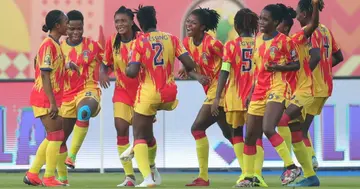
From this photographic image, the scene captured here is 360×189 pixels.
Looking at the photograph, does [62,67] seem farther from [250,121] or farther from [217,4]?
[217,4]

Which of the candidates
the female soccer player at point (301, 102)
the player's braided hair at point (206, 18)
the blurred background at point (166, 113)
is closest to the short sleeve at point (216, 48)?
the player's braided hair at point (206, 18)

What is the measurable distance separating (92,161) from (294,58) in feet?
20.7

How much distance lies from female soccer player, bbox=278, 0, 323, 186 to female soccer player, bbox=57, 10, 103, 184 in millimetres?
2404

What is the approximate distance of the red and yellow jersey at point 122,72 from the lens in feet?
55.2

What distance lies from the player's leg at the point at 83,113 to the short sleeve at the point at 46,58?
4.38ft

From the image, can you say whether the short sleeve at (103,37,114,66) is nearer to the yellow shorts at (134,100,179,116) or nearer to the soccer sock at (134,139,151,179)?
the yellow shorts at (134,100,179,116)

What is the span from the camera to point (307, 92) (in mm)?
16391

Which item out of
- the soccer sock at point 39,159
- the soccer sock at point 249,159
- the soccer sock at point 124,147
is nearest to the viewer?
the soccer sock at point 249,159

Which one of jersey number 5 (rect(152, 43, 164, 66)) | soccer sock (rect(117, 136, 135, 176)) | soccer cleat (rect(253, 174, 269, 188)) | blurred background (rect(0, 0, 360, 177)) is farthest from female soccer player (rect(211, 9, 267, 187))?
blurred background (rect(0, 0, 360, 177))

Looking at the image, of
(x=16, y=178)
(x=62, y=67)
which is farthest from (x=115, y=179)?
(x=62, y=67)

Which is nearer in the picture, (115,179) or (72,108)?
(72,108)

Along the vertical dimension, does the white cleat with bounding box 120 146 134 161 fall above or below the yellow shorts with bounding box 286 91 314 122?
below

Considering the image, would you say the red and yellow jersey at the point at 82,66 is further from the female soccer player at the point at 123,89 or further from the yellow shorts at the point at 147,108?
the yellow shorts at the point at 147,108

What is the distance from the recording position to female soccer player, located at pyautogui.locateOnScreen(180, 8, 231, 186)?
54.5 ft
